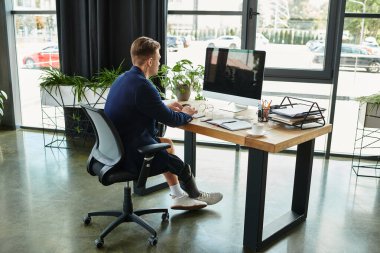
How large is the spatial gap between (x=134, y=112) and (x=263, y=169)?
83 cm

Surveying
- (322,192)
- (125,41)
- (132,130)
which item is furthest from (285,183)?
(125,41)

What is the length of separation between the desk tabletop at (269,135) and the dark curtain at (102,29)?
1.89m

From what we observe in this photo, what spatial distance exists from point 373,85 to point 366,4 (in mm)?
813

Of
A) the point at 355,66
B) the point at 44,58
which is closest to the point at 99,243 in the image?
the point at 355,66

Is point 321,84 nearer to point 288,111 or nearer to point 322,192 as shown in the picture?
point 322,192

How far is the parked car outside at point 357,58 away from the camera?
402cm

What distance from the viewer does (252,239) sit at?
2.48 m

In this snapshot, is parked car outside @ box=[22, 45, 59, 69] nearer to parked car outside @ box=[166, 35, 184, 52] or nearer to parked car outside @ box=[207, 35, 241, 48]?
parked car outside @ box=[166, 35, 184, 52]

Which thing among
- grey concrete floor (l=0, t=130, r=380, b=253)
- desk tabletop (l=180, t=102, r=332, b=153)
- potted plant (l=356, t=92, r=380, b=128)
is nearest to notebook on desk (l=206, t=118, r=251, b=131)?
desk tabletop (l=180, t=102, r=332, b=153)

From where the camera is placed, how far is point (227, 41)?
4.36m

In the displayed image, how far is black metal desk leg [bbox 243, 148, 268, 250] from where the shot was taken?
2371 millimetres

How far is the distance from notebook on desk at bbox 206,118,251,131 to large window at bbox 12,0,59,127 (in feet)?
9.57

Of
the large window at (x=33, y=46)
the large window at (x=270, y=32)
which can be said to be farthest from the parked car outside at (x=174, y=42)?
the large window at (x=33, y=46)

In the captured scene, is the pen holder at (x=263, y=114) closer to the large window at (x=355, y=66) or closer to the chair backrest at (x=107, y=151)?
the chair backrest at (x=107, y=151)
